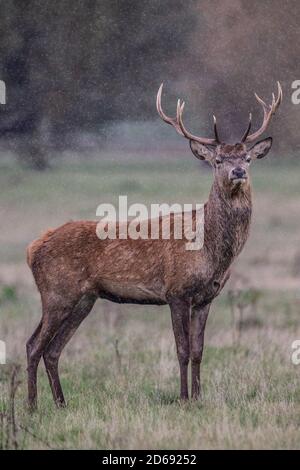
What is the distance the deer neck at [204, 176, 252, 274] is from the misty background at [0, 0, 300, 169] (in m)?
15.1

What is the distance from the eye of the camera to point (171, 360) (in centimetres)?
1025

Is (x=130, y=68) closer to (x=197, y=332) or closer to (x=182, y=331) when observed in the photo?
(x=197, y=332)

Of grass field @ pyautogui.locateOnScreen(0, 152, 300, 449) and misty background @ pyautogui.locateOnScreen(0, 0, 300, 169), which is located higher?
misty background @ pyautogui.locateOnScreen(0, 0, 300, 169)

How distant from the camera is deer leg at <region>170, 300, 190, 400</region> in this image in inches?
327

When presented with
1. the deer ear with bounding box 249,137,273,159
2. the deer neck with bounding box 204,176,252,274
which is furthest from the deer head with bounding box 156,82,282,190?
the deer neck with bounding box 204,176,252,274

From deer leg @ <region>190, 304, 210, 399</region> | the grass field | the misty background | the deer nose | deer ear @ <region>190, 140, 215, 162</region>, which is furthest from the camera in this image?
the misty background

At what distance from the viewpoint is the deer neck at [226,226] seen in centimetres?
834

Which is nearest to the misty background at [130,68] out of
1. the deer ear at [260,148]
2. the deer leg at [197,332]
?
the deer ear at [260,148]

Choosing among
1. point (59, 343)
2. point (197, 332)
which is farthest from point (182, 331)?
point (59, 343)

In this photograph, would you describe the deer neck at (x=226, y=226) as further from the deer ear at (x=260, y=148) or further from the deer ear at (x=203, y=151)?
the deer ear at (x=260, y=148)

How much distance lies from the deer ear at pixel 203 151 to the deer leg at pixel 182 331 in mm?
1175

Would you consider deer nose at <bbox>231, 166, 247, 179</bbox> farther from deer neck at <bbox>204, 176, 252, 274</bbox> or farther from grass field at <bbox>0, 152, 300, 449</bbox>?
grass field at <bbox>0, 152, 300, 449</bbox>

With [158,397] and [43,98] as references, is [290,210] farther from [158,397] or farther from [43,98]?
[158,397]

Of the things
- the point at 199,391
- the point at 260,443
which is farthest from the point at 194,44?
the point at 260,443
